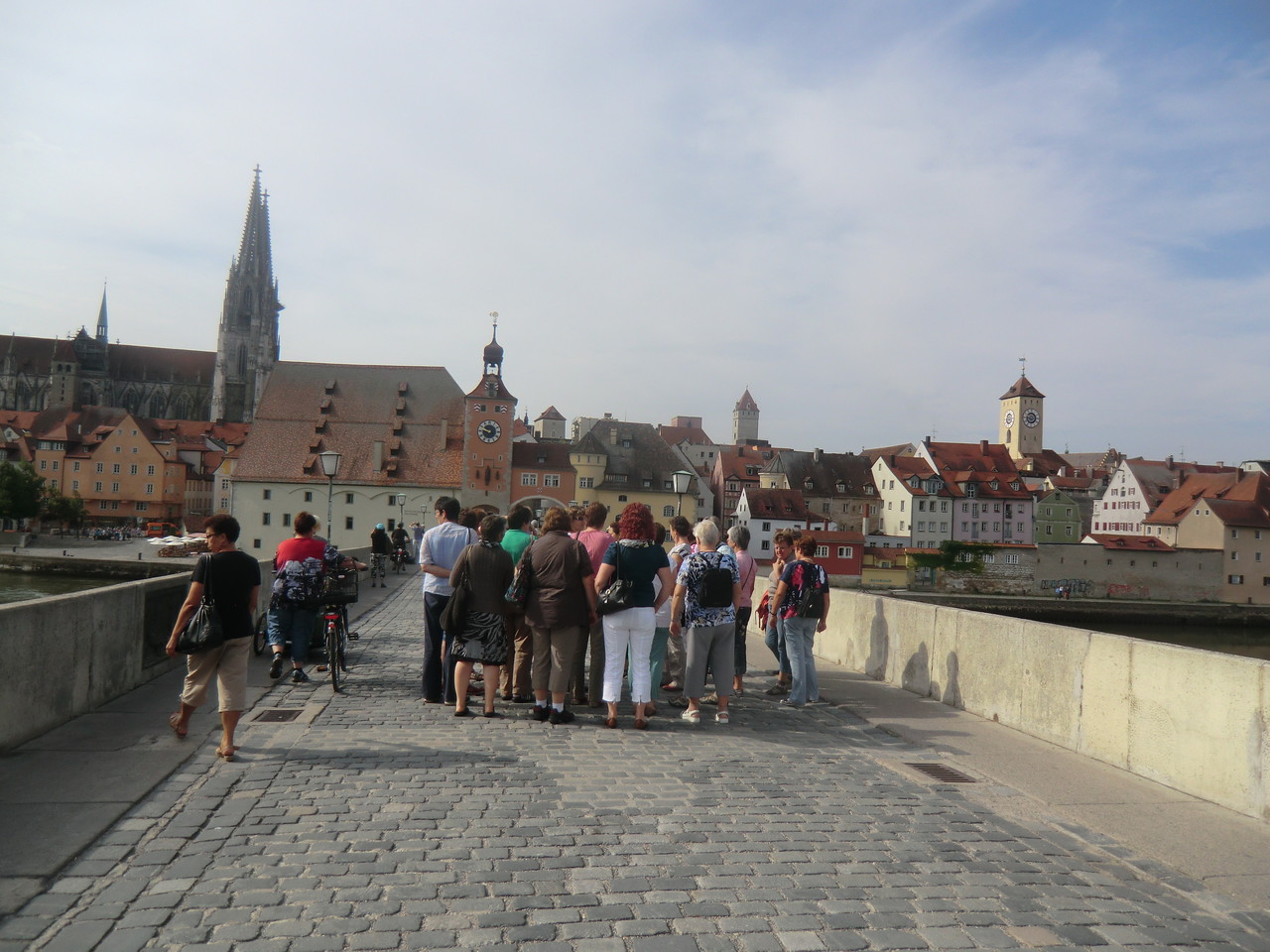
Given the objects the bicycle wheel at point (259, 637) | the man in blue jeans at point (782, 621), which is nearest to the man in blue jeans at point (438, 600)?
the man in blue jeans at point (782, 621)

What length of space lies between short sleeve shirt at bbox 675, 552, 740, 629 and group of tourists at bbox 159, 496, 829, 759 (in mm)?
12

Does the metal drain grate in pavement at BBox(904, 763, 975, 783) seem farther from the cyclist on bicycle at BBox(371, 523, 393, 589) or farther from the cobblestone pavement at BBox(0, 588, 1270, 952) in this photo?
the cyclist on bicycle at BBox(371, 523, 393, 589)

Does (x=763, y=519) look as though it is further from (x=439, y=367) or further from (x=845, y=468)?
(x=439, y=367)

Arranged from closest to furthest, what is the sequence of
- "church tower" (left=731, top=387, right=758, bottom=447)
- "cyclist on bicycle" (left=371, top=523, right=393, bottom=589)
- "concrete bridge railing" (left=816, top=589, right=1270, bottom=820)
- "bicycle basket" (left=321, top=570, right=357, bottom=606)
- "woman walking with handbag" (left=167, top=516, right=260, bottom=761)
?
1. "concrete bridge railing" (left=816, top=589, right=1270, bottom=820)
2. "woman walking with handbag" (left=167, top=516, right=260, bottom=761)
3. "bicycle basket" (left=321, top=570, right=357, bottom=606)
4. "cyclist on bicycle" (left=371, top=523, right=393, bottom=589)
5. "church tower" (left=731, top=387, right=758, bottom=447)

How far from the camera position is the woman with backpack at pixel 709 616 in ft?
30.1

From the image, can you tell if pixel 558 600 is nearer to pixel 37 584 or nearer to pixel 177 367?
pixel 37 584

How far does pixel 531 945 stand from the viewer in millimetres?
3977

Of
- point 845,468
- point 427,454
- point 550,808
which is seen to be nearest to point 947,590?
point 845,468

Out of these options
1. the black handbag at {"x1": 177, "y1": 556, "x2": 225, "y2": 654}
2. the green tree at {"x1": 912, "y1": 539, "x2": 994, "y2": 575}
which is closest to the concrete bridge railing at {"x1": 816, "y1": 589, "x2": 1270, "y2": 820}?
the black handbag at {"x1": 177, "y1": 556, "x2": 225, "y2": 654}

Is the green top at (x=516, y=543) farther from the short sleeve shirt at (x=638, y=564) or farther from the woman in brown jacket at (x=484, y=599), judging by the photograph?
the short sleeve shirt at (x=638, y=564)

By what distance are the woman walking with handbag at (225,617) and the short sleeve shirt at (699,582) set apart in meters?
3.80

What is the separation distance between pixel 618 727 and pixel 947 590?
229 ft

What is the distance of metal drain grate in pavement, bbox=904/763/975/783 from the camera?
7.18 metres

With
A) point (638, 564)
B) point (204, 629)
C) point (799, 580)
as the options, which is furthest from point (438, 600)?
point (799, 580)
